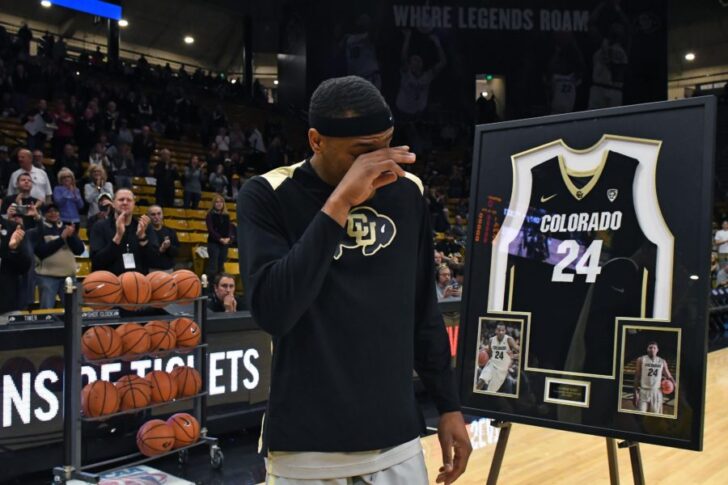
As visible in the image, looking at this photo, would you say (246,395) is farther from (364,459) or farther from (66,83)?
(66,83)

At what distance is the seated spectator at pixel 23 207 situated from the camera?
6223 millimetres

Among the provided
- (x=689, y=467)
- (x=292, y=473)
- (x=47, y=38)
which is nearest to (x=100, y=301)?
(x=292, y=473)

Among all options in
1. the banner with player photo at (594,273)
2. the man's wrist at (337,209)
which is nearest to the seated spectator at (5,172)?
the banner with player photo at (594,273)

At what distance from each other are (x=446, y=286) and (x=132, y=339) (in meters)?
4.58

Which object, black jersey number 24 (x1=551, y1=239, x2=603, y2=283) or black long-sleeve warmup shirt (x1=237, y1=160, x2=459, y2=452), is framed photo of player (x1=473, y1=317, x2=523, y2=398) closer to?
black jersey number 24 (x1=551, y1=239, x2=603, y2=283)

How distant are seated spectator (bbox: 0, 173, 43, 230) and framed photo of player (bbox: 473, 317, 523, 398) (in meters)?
4.68

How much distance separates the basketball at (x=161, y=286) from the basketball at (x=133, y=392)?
1.57 ft

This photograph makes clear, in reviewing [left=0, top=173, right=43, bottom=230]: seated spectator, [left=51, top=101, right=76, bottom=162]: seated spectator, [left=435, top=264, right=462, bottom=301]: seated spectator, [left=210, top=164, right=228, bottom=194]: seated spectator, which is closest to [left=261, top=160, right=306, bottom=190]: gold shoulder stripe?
[left=0, top=173, right=43, bottom=230]: seated spectator

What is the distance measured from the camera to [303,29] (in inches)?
803

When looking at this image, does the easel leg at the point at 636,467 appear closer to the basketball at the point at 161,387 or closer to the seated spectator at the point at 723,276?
the basketball at the point at 161,387

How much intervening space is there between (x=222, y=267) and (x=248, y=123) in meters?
12.1

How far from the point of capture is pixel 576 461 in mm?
4855

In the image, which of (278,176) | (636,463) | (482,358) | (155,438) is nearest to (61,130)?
(155,438)

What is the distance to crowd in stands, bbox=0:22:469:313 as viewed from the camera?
6.08m
